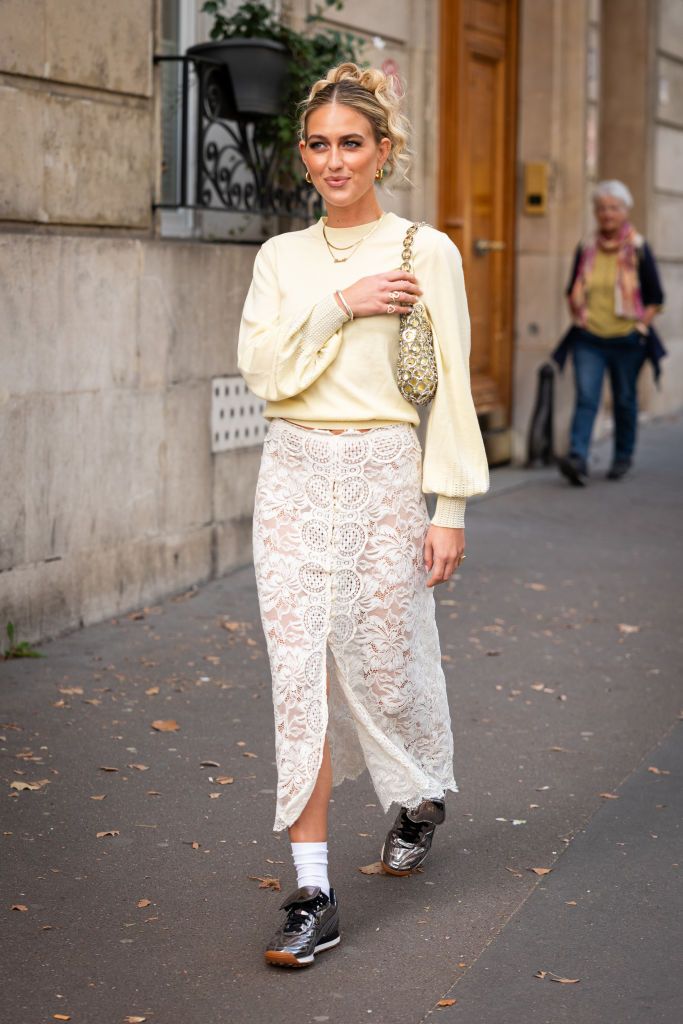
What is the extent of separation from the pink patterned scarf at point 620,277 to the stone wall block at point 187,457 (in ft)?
14.4

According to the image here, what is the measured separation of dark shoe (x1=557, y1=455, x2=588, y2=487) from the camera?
11.0 meters

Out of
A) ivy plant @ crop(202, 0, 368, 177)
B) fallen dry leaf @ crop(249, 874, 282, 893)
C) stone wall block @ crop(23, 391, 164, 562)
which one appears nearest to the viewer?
fallen dry leaf @ crop(249, 874, 282, 893)

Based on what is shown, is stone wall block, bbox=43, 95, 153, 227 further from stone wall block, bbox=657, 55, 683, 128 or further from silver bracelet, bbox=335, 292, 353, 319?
stone wall block, bbox=657, 55, 683, 128

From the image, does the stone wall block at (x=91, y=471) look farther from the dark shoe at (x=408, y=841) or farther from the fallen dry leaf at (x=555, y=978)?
the fallen dry leaf at (x=555, y=978)

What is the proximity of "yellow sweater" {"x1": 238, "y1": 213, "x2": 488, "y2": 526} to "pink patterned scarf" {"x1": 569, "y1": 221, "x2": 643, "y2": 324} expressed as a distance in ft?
24.7

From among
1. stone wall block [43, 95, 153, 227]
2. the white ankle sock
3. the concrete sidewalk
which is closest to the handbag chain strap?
the white ankle sock

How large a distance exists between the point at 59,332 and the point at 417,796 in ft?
10.5

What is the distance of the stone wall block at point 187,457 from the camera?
7406 mm

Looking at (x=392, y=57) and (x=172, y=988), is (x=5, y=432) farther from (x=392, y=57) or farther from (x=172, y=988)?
(x=392, y=57)

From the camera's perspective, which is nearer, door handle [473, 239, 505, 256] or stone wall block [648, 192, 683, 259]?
door handle [473, 239, 505, 256]

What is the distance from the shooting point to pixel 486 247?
11.8 meters

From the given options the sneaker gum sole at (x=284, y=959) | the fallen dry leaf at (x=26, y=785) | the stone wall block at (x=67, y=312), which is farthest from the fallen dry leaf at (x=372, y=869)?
the stone wall block at (x=67, y=312)

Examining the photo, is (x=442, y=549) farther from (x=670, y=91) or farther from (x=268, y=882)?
(x=670, y=91)

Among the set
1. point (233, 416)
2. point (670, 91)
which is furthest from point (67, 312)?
point (670, 91)
